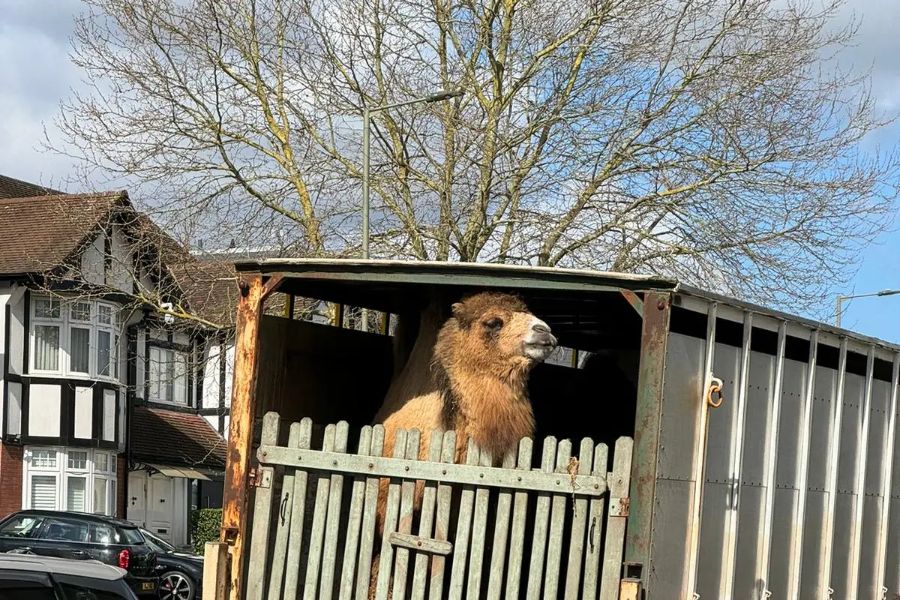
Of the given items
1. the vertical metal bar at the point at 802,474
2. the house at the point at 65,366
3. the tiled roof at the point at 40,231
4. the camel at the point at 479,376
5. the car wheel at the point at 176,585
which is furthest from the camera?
the house at the point at 65,366

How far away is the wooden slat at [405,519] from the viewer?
783 cm

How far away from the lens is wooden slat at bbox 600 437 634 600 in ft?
23.9

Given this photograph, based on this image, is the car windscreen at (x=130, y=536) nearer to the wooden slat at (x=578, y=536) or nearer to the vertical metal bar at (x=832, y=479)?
the vertical metal bar at (x=832, y=479)

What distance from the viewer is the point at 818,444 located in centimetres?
931

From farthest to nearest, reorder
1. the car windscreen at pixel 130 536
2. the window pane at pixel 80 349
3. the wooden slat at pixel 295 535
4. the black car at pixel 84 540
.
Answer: the window pane at pixel 80 349 < the car windscreen at pixel 130 536 < the black car at pixel 84 540 < the wooden slat at pixel 295 535

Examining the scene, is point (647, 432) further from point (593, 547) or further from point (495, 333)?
point (495, 333)

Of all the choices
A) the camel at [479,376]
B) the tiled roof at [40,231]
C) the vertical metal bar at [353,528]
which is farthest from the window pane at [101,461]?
the vertical metal bar at [353,528]

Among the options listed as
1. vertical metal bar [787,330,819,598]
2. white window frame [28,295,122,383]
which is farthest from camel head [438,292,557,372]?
white window frame [28,295,122,383]

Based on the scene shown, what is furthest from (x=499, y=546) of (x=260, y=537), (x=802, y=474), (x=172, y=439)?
(x=172, y=439)

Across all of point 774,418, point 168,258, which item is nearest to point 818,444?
point 774,418

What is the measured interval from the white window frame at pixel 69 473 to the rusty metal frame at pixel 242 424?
25.7m

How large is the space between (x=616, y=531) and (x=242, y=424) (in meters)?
A: 2.26

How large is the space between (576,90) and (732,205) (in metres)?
3.25

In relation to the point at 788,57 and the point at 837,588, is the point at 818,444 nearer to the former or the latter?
the point at 837,588
